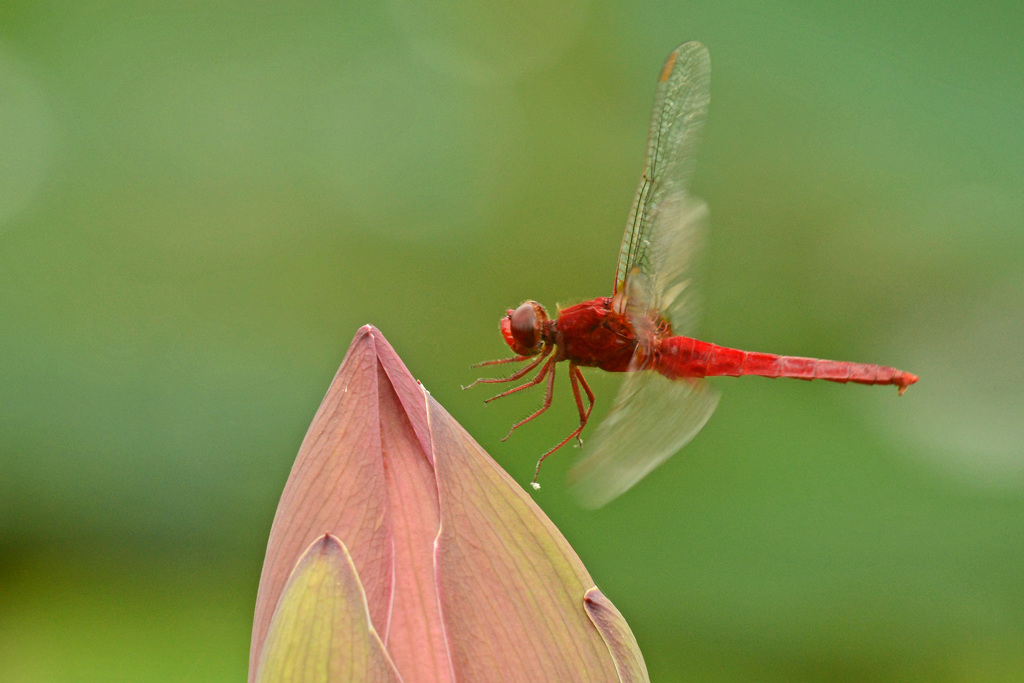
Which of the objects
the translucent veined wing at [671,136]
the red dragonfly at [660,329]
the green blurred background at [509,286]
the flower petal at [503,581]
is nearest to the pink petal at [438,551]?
the flower petal at [503,581]

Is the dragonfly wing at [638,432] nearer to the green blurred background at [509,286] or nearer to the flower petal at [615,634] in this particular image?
the flower petal at [615,634]

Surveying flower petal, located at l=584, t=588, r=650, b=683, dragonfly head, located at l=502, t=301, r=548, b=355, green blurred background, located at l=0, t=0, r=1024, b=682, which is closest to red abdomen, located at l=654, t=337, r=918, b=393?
dragonfly head, located at l=502, t=301, r=548, b=355

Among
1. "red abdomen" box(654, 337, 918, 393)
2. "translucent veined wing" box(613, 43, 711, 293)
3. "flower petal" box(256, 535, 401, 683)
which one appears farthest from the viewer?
"red abdomen" box(654, 337, 918, 393)

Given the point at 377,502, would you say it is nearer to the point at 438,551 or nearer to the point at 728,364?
the point at 438,551

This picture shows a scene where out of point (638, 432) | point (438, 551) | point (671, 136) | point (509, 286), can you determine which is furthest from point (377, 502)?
point (509, 286)

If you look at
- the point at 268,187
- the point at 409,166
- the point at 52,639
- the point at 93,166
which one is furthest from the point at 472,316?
the point at 93,166

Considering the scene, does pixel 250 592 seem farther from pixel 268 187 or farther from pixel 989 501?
pixel 989 501

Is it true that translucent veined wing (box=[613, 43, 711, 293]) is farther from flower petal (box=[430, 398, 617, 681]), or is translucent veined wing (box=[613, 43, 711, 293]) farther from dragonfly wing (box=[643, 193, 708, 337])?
flower petal (box=[430, 398, 617, 681])

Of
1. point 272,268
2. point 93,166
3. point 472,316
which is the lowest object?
point 472,316
